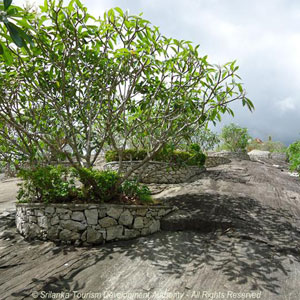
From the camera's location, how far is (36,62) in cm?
656

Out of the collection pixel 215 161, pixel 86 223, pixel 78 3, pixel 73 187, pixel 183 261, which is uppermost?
pixel 78 3

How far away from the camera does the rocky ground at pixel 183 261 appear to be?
392 cm

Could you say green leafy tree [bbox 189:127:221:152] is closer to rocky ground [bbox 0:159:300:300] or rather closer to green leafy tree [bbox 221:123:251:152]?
green leafy tree [bbox 221:123:251:152]

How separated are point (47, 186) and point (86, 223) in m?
1.48

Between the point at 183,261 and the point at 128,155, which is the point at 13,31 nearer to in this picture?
the point at 183,261

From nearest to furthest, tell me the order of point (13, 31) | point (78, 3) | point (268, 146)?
point (13, 31) → point (78, 3) → point (268, 146)

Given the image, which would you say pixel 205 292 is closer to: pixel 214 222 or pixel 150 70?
pixel 214 222

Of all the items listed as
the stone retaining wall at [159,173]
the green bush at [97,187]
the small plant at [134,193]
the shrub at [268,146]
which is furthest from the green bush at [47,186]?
the shrub at [268,146]

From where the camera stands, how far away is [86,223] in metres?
5.98

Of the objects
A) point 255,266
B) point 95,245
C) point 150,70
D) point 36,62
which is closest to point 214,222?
point 255,266

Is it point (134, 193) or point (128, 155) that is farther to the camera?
point (128, 155)

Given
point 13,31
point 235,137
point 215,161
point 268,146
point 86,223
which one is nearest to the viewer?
point 13,31

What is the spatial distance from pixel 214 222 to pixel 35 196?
16.1 feet

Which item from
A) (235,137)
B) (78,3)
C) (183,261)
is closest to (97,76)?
(78,3)
